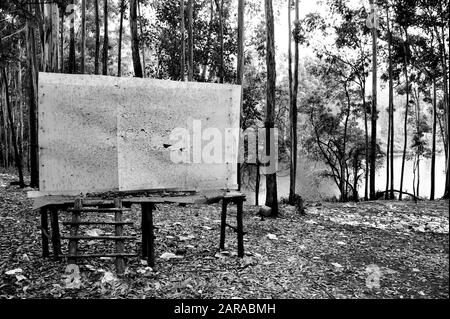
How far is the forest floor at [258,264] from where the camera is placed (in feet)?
11.8

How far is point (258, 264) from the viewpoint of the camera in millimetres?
4656

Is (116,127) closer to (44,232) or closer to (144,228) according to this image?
(144,228)

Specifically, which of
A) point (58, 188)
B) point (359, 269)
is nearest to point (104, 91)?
point (58, 188)

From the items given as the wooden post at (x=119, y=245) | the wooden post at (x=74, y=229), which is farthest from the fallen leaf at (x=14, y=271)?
the wooden post at (x=119, y=245)

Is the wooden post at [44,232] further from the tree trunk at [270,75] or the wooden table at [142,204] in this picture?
the tree trunk at [270,75]

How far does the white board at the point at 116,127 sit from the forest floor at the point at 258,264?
0.98m

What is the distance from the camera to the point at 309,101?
18781mm

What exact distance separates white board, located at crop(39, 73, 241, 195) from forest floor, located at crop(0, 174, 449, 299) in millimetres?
979

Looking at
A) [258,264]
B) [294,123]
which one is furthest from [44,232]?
[294,123]

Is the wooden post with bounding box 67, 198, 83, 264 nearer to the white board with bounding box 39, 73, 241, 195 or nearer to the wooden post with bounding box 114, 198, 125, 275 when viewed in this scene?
the white board with bounding box 39, 73, 241, 195

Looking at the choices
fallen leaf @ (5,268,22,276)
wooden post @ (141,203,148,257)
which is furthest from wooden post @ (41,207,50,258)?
wooden post @ (141,203,148,257)

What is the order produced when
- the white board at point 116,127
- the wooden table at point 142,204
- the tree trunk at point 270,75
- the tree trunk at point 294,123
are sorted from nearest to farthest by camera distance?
the white board at point 116,127
the wooden table at point 142,204
the tree trunk at point 270,75
the tree trunk at point 294,123

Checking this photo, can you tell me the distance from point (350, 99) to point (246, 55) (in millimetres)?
6304
